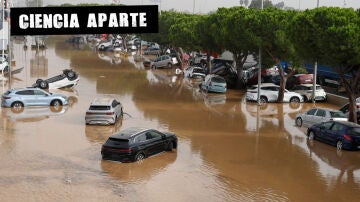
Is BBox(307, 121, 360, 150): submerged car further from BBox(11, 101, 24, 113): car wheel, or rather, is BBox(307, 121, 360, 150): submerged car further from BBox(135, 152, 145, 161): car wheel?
BBox(11, 101, 24, 113): car wheel

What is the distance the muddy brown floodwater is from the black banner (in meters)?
5.26

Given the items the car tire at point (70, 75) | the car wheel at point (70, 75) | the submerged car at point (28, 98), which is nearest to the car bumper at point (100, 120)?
the submerged car at point (28, 98)

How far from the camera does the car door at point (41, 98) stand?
111 ft

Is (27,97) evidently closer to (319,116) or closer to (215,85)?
(215,85)

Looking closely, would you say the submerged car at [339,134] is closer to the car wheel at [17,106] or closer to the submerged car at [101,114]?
the submerged car at [101,114]

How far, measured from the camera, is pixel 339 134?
23719 millimetres

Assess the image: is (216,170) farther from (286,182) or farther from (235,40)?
(235,40)

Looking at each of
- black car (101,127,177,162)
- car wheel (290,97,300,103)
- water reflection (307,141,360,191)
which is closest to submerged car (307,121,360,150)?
water reflection (307,141,360,191)

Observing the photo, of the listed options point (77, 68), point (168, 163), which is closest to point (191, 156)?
point (168, 163)

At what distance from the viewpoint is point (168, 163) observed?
68.3 feet

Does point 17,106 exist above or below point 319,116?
below

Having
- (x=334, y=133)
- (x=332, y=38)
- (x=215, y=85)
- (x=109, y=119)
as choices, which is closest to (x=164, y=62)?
(x=215, y=85)

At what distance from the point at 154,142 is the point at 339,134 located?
869cm

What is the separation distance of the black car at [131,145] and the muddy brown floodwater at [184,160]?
0.33 meters
